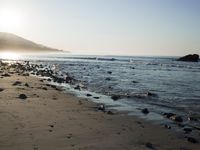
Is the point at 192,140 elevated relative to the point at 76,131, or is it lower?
lower

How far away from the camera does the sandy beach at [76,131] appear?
10.6 meters

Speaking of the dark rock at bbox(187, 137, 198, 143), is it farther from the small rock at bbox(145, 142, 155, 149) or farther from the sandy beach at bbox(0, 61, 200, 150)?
the small rock at bbox(145, 142, 155, 149)

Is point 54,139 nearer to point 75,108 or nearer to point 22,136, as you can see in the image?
point 22,136

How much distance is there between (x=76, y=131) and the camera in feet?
40.0

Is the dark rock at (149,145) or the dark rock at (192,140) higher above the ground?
the dark rock at (149,145)

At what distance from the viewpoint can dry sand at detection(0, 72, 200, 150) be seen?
10555 millimetres

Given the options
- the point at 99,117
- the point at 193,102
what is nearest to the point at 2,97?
the point at 99,117

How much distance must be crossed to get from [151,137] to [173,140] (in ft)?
2.57

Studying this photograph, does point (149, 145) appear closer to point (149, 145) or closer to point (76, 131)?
point (149, 145)

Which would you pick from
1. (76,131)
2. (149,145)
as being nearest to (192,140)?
(149,145)

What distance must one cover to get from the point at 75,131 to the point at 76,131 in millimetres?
38

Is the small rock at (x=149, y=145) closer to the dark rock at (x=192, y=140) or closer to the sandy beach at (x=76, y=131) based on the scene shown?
the sandy beach at (x=76, y=131)

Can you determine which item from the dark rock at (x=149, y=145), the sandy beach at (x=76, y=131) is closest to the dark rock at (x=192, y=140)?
the sandy beach at (x=76, y=131)

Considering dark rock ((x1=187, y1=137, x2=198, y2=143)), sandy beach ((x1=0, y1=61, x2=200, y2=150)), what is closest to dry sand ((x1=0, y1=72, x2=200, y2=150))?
sandy beach ((x1=0, y1=61, x2=200, y2=150))
